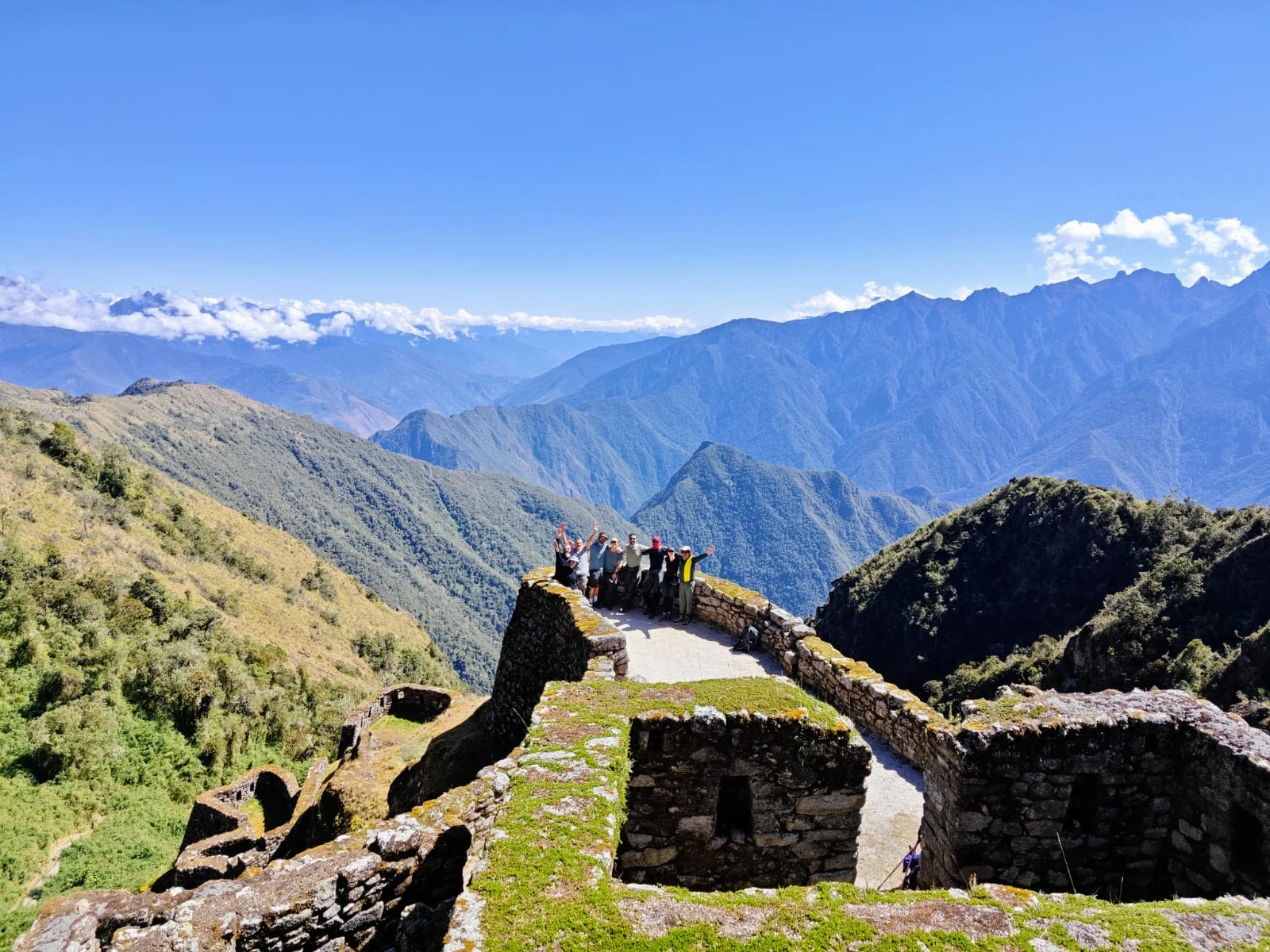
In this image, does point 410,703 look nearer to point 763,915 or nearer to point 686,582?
point 686,582

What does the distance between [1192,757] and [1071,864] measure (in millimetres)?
1726

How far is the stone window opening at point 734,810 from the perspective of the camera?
724 cm

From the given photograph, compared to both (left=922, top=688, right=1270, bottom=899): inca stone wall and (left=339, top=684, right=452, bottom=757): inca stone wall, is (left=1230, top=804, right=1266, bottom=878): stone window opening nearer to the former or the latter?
(left=922, top=688, right=1270, bottom=899): inca stone wall

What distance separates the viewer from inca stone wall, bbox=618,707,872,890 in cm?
702

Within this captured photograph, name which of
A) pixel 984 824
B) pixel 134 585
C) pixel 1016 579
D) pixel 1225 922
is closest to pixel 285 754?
→ pixel 134 585

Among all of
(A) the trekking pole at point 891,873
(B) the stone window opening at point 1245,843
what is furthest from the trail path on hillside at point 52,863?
(B) the stone window opening at point 1245,843

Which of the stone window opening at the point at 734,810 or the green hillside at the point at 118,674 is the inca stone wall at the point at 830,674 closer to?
the stone window opening at the point at 734,810

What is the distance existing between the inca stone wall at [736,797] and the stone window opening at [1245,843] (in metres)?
3.63

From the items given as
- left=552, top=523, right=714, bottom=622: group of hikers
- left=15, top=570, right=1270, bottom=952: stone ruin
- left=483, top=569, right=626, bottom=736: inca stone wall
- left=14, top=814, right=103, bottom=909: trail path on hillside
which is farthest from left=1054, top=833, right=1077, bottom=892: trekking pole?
left=14, top=814, right=103, bottom=909: trail path on hillside

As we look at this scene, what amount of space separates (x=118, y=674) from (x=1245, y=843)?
3078 centimetres

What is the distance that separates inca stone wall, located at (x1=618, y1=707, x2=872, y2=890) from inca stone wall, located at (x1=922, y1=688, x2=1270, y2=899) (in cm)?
104

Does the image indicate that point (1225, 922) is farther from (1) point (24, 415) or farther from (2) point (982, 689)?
(1) point (24, 415)

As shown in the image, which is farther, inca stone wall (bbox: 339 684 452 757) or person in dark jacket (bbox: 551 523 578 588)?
inca stone wall (bbox: 339 684 452 757)

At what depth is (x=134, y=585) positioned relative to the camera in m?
30.4
